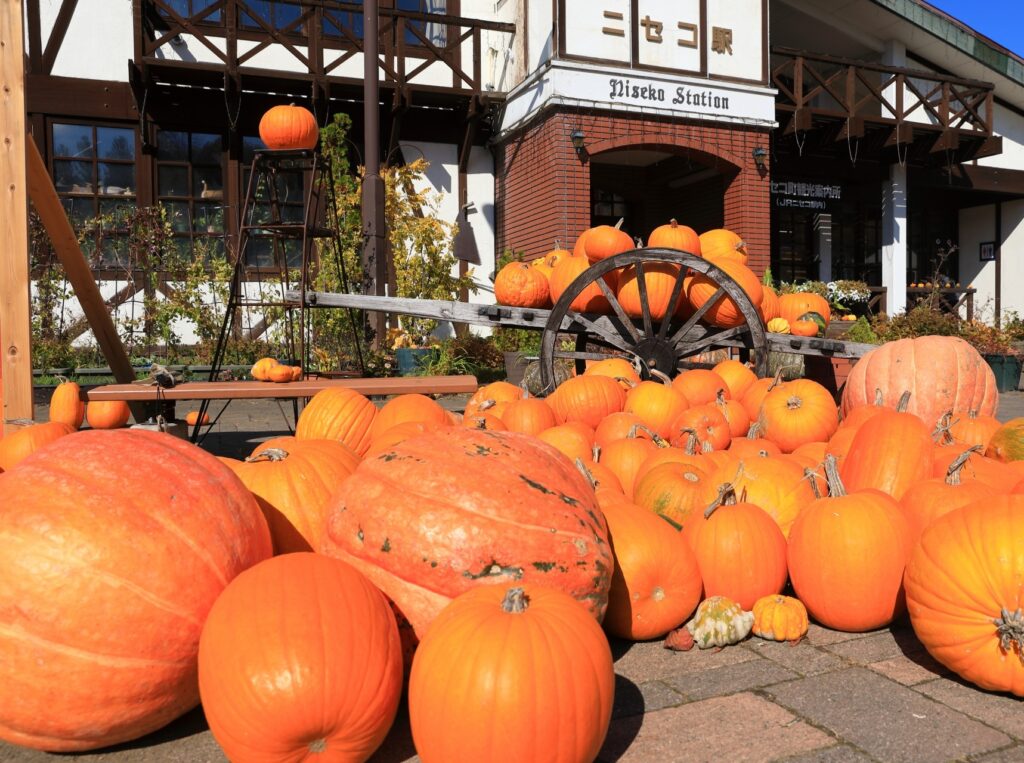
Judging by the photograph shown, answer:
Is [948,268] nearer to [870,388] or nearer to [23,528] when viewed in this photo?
[870,388]

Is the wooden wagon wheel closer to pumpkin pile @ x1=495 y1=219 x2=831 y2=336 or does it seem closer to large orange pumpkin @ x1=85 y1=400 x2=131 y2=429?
pumpkin pile @ x1=495 y1=219 x2=831 y2=336

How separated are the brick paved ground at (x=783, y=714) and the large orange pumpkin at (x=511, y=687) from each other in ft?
0.70

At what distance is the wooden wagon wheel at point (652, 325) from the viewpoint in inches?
203

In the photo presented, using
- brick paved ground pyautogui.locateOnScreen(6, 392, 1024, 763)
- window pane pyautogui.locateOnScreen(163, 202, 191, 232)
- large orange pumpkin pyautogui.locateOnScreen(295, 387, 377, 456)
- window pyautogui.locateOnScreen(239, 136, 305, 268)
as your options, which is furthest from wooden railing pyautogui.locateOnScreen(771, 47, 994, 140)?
brick paved ground pyautogui.locateOnScreen(6, 392, 1024, 763)

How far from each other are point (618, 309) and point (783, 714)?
149 inches

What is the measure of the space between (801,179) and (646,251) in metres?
10.8

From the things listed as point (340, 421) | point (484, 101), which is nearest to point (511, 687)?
point (340, 421)

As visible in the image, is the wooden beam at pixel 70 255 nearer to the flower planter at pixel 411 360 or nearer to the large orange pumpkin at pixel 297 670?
the large orange pumpkin at pixel 297 670

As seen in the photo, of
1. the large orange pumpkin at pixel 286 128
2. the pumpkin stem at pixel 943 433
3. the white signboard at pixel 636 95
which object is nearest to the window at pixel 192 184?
the white signboard at pixel 636 95

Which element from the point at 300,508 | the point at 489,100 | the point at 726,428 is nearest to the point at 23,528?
the point at 300,508

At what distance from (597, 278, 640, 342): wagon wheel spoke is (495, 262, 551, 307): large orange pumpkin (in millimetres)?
607

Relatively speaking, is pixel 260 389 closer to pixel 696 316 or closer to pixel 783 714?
pixel 696 316

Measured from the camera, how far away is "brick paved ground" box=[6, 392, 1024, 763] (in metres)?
1.67

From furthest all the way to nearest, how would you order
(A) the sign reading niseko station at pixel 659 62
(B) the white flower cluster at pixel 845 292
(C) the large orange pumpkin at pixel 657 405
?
(B) the white flower cluster at pixel 845 292
(A) the sign reading niseko station at pixel 659 62
(C) the large orange pumpkin at pixel 657 405
